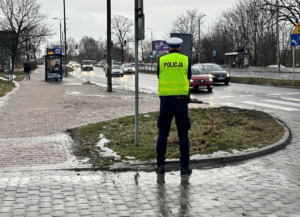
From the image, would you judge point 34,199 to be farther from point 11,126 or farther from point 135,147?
point 11,126

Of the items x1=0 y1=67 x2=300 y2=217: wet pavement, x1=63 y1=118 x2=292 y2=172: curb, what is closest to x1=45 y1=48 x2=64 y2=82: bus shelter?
x1=0 y1=67 x2=300 y2=217: wet pavement

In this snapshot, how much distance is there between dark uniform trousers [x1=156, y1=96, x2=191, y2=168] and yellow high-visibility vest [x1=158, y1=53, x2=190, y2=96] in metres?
0.10

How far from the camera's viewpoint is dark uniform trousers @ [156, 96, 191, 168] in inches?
238

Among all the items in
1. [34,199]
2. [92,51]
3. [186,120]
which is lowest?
[34,199]

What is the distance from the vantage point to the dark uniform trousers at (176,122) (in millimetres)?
6047

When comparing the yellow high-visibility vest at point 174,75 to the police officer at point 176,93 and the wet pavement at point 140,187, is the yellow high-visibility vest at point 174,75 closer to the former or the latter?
the police officer at point 176,93

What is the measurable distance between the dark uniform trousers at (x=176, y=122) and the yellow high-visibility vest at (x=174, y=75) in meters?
0.10

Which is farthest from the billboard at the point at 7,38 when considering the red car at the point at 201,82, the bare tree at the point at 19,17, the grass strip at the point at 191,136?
the grass strip at the point at 191,136

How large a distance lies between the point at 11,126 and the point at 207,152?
6067mm

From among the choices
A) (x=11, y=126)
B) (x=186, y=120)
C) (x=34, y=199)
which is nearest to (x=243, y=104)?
(x=11, y=126)

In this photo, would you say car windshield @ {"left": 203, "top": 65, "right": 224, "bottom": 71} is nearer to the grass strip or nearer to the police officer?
the grass strip

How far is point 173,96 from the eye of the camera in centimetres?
607

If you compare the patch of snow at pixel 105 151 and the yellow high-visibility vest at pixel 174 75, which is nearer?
the yellow high-visibility vest at pixel 174 75

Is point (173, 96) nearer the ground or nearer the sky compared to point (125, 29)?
nearer the ground
